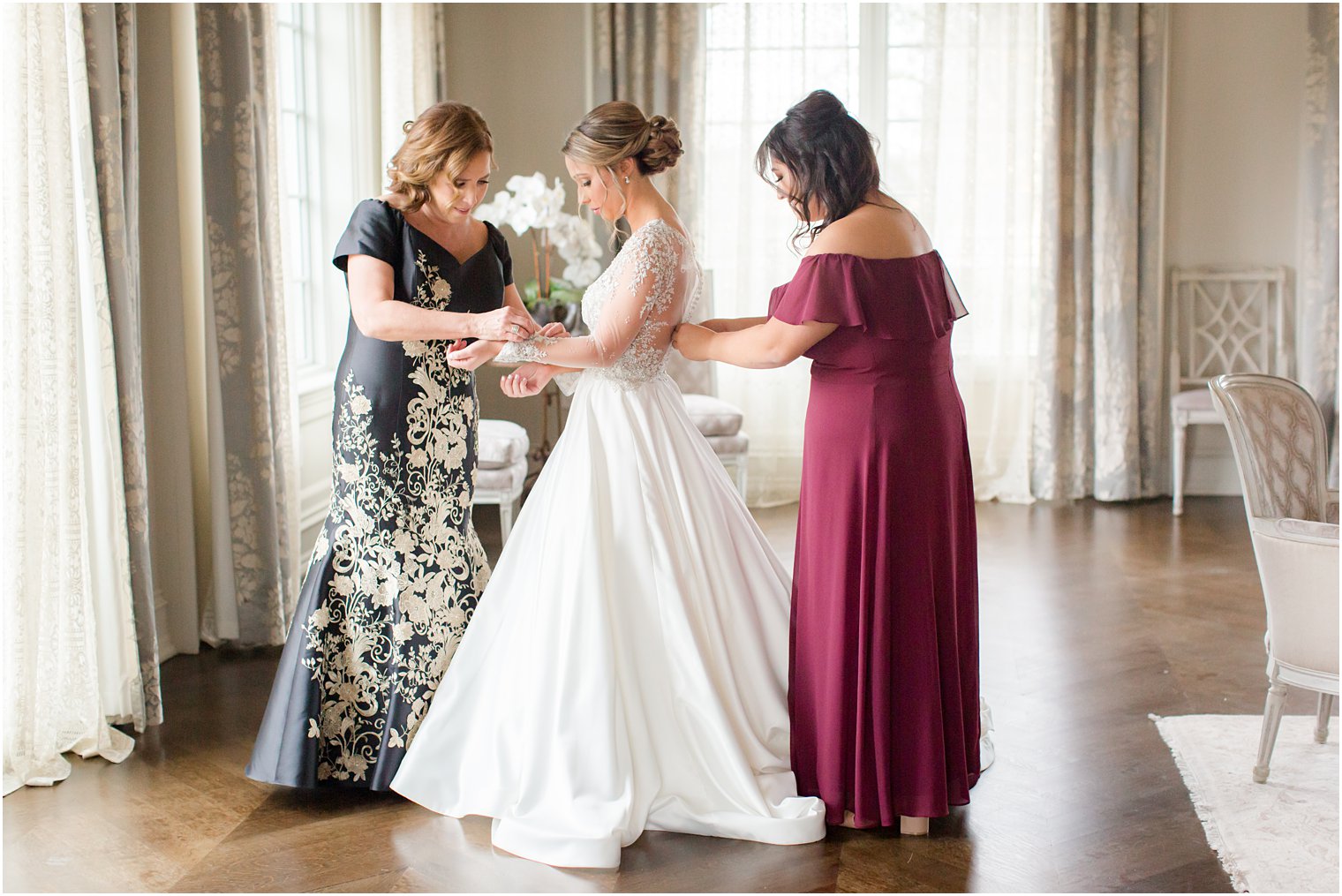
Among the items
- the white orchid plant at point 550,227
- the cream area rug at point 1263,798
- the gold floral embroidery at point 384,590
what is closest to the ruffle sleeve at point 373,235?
the gold floral embroidery at point 384,590

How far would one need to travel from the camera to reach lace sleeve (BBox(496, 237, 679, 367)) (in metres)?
2.77

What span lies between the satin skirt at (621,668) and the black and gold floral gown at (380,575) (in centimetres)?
14

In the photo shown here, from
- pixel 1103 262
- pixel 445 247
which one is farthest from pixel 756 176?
pixel 445 247

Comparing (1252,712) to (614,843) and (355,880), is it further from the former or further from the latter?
(355,880)

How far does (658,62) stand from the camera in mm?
6355

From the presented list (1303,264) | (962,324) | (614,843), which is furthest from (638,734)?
(1303,264)

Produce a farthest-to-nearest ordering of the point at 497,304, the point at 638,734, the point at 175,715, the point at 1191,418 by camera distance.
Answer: the point at 1191,418, the point at 175,715, the point at 497,304, the point at 638,734

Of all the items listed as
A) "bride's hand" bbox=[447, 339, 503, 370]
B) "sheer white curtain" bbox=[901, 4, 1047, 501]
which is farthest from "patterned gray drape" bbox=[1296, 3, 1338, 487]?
"bride's hand" bbox=[447, 339, 503, 370]

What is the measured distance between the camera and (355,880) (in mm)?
2539

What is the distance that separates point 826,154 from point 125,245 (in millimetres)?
1927

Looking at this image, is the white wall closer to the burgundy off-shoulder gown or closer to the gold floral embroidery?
the burgundy off-shoulder gown

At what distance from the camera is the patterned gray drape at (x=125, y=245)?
321cm

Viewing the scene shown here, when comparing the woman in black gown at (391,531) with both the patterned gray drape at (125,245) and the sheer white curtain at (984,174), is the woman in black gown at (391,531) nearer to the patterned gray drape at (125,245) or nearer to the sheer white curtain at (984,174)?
the patterned gray drape at (125,245)

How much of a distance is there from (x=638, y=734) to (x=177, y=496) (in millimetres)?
1975
